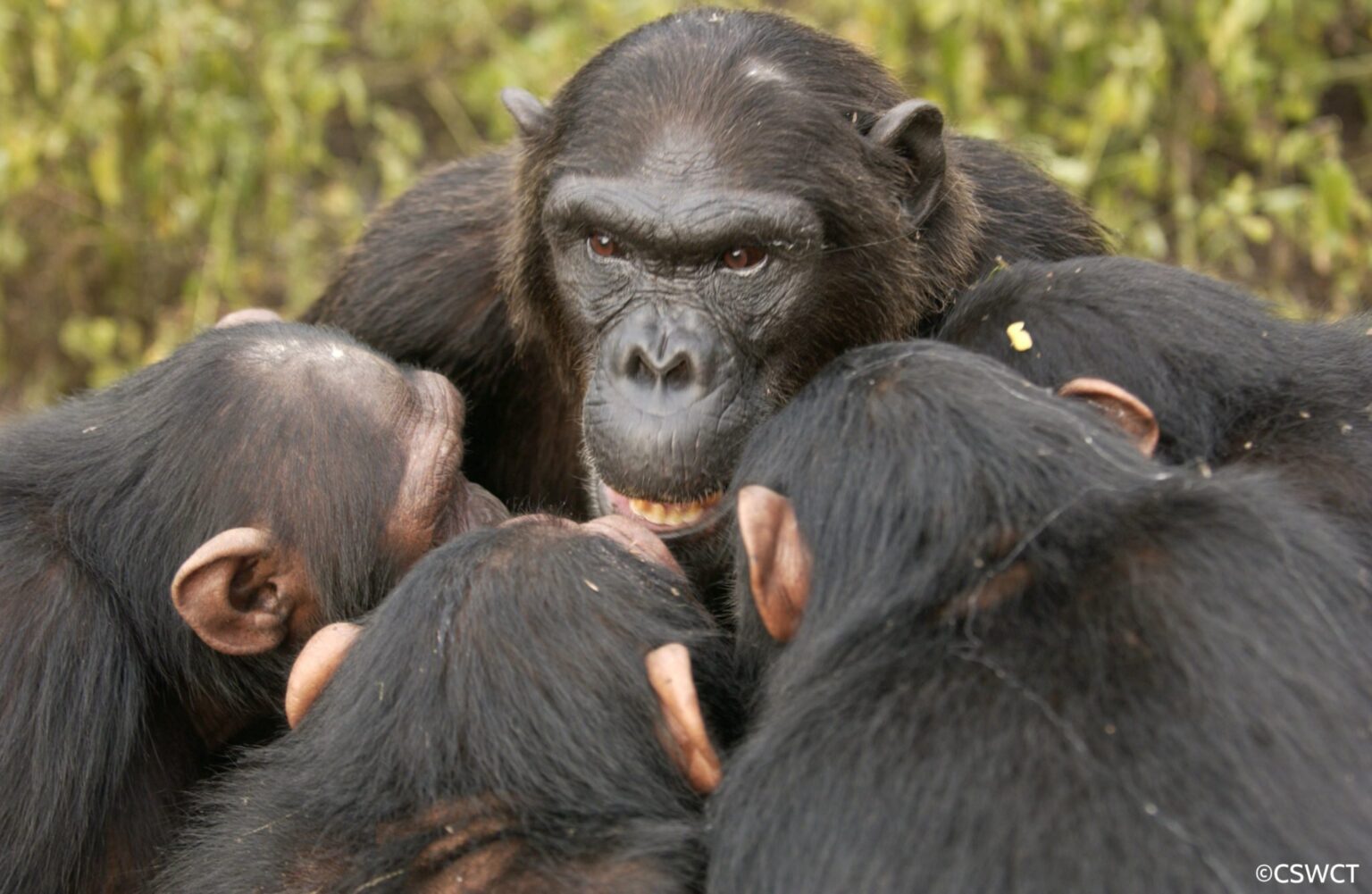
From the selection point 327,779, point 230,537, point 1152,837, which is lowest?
point 1152,837

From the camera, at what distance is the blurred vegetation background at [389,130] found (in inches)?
396

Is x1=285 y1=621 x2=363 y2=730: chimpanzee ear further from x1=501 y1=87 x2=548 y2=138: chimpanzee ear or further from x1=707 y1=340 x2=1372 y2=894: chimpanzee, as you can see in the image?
x1=501 y1=87 x2=548 y2=138: chimpanzee ear

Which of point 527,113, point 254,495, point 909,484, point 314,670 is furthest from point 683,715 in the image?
point 527,113

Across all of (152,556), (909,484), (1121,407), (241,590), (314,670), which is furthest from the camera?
(152,556)

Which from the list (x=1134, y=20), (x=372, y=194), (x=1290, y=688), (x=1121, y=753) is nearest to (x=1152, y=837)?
(x=1121, y=753)

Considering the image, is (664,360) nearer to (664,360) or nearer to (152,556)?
(664,360)

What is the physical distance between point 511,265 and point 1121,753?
143 inches

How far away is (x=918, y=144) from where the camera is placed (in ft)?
20.7

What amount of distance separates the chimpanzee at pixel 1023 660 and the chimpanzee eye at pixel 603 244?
1610 mm

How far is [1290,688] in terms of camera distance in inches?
159

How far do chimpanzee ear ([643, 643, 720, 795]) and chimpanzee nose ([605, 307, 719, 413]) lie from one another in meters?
1.26

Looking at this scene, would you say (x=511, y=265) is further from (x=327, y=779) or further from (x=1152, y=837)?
(x=1152, y=837)

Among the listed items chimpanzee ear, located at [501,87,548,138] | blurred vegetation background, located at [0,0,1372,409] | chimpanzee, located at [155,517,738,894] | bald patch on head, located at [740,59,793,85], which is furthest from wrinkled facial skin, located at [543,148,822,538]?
blurred vegetation background, located at [0,0,1372,409]

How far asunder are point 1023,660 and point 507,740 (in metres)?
1.32
